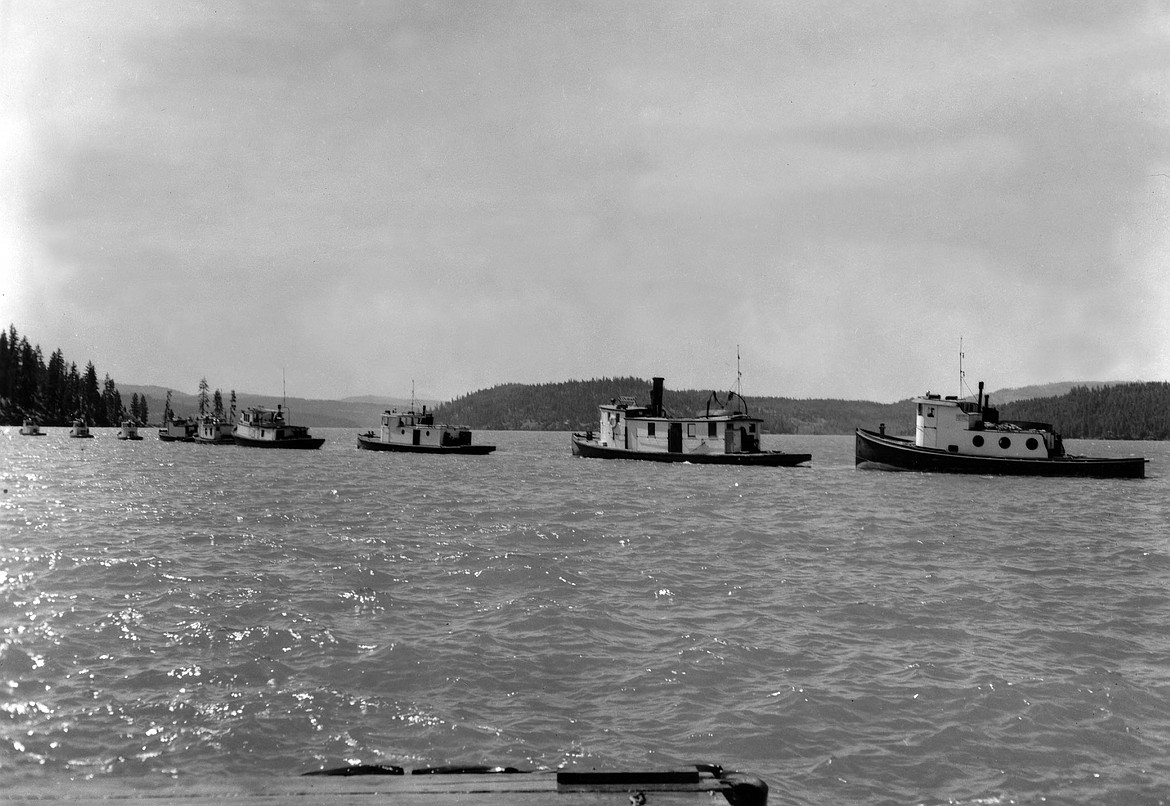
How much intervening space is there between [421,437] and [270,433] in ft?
70.2

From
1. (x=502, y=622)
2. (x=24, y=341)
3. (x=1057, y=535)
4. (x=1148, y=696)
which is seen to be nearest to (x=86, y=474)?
(x=502, y=622)

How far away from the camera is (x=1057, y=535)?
24688 mm

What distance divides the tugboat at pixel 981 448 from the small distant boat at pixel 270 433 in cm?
5791

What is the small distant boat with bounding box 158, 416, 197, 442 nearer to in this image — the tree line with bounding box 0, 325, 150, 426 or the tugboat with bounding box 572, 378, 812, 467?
the tree line with bounding box 0, 325, 150, 426

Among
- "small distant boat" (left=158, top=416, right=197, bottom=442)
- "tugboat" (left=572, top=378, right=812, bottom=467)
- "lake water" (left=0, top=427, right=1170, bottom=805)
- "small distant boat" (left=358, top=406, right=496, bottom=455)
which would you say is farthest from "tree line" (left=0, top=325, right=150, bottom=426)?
"lake water" (left=0, top=427, right=1170, bottom=805)

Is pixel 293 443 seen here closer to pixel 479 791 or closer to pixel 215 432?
pixel 215 432

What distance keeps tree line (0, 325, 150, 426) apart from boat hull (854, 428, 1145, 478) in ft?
471

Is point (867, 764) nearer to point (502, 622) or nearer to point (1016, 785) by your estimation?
point (1016, 785)

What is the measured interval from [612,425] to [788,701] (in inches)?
2207

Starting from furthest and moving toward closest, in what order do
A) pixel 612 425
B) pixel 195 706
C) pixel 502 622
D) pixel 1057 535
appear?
1. pixel 612 425
2. pixel 1057 535
3. pixel 502 622
4. pixel 195 706

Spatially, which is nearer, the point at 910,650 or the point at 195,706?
the point at 195,706

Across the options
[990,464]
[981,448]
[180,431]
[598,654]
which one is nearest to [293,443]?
[180,431]

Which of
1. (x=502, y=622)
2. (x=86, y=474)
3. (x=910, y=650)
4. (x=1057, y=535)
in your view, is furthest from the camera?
(x=86, y=474)

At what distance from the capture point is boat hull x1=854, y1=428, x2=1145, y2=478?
4928cm
